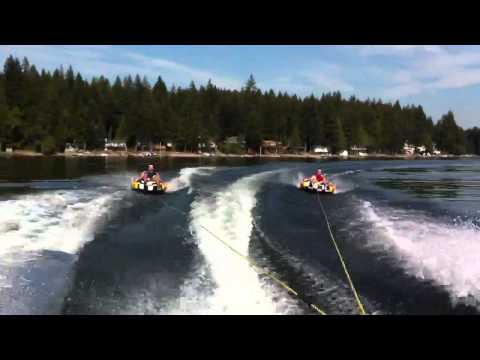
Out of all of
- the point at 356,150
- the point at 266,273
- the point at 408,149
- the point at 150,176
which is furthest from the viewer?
the point at 408,149

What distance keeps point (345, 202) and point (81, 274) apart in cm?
1617

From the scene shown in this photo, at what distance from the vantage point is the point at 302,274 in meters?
9.97

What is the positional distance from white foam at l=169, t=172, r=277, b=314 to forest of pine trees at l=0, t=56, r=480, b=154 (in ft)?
261

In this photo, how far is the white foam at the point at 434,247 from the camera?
10.1 m

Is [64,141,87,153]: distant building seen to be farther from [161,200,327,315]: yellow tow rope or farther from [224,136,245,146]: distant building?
[161,200,327,315]: yellow tow rope

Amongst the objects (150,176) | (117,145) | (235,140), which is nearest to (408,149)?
(235,140)

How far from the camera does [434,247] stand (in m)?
12.9

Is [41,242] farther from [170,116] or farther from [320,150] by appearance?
[320,150]

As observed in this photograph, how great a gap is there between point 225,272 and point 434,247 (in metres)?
6.41

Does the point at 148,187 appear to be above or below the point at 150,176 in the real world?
below

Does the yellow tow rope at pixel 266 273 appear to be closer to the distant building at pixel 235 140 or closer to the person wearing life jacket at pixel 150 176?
the person wearing life jacket at pixel 150 176

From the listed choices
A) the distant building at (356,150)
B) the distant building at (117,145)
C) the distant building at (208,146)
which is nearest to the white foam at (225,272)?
the distant building at (117,145)

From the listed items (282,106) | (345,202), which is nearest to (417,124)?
(282,106)
